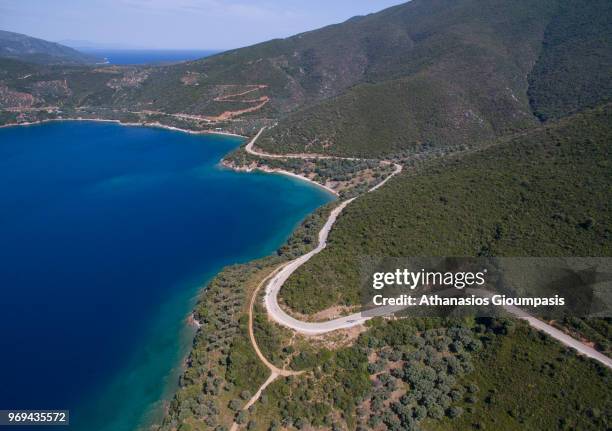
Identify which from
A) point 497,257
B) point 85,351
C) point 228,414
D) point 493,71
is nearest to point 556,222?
point 497,257

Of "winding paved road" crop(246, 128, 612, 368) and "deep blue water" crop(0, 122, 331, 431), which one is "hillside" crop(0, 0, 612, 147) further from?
"winding paved road" crop(246, 128, 612, 368)

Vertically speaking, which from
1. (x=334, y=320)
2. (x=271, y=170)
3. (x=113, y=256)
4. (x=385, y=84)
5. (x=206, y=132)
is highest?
(x=385, y=84)

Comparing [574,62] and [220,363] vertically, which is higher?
[574,62]

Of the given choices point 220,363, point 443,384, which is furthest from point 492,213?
point 220,363

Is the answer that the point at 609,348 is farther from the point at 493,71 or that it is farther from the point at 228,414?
the point at 493,71

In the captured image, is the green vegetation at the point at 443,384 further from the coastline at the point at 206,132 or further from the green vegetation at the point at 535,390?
the coastline at the point at 206,132

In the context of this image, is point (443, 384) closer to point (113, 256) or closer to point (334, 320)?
point (334, 320)
